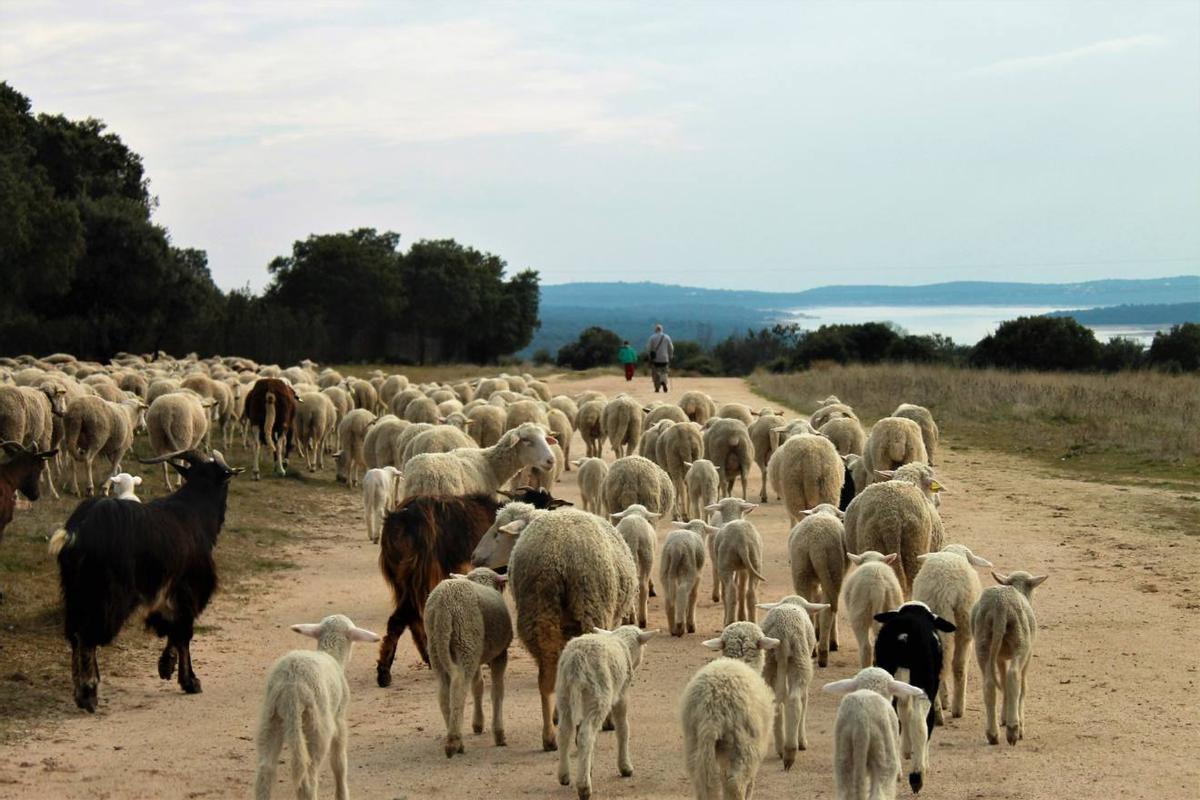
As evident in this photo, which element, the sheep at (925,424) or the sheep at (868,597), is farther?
the sheep at (925,424)

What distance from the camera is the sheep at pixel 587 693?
705cm

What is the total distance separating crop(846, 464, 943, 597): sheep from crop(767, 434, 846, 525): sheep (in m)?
3.12

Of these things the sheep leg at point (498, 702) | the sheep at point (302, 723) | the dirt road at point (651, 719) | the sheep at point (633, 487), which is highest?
the sheep at point (633, 487)

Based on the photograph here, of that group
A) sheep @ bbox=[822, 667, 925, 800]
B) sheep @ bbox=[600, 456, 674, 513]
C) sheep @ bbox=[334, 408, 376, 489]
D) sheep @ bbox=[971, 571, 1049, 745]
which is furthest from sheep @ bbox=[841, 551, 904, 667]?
sheep @ bbox=[334, 408, 376, 489]

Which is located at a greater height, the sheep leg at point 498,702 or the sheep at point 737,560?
the sheep at point 737,560

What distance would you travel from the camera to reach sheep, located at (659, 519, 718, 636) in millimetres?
10539

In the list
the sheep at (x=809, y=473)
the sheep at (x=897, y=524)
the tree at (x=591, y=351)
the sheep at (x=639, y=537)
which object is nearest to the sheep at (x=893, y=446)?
the sheep at (x=809, y=473)

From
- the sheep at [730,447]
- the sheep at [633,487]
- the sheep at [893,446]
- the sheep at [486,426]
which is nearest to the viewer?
the sheep at [633,487]

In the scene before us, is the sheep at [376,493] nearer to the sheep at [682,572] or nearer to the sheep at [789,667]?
the sheep at [682,572]

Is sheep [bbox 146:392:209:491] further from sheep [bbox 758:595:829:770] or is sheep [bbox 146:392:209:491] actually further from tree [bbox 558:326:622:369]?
tree [bbox 558:326:622:369]

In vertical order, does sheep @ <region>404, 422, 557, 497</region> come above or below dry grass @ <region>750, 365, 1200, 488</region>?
above

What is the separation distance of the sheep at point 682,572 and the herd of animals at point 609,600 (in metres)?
0.02

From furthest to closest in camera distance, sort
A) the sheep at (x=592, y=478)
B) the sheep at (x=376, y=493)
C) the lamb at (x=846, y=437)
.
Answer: the lamb at (x=846, y=437) → the sheep at (x=592, y=478) → the sheep at (x=376, y=493)

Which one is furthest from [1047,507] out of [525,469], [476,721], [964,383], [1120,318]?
[1120,318]
